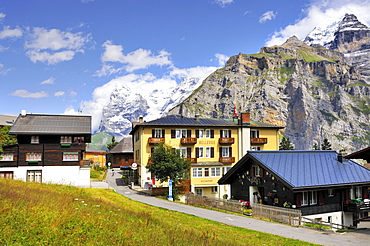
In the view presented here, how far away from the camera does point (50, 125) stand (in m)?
44.3

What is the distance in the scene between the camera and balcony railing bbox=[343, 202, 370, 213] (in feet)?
91.4

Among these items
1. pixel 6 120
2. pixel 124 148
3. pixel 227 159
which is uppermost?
pixel 6 120

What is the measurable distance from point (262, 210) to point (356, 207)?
31.9 feet

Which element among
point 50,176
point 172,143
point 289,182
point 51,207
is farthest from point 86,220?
point 172,143

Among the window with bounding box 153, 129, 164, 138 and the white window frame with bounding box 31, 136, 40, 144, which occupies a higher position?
the window with bounding box 153, 129, 164, 138

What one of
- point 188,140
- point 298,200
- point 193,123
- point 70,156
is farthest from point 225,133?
point 298,200

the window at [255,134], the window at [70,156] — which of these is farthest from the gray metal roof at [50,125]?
the window at [255,134]

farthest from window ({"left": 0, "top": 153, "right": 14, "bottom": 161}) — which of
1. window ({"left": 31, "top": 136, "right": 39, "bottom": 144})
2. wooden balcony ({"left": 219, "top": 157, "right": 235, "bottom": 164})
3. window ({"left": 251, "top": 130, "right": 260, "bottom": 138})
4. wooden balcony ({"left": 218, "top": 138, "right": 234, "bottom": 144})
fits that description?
window ({"left": 251, "top": 130, "right": 260, "bottom": 138})

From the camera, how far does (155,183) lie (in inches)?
1843

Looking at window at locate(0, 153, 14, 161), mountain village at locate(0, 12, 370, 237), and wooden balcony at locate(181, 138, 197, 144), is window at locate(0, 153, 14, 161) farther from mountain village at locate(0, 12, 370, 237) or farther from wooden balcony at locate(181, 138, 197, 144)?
wooden balcony at locate(181, 138, 197, 144)

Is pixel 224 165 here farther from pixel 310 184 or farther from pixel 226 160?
pixel 310 184

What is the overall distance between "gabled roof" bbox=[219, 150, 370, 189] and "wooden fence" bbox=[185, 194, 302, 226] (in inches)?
97.0

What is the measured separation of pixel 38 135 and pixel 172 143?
63.1 ft

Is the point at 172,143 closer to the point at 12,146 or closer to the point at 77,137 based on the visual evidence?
the point at 77,137
